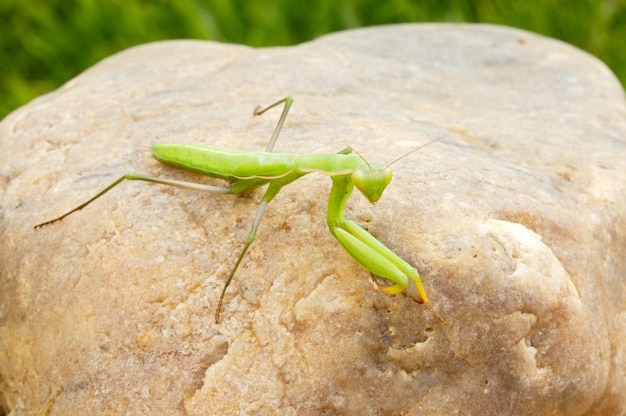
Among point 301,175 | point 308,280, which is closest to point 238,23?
point 301,175

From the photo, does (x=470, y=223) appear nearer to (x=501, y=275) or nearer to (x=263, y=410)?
(x=501, y=275)

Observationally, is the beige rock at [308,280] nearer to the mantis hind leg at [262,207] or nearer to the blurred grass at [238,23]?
the mantis hind leg at [262,207]

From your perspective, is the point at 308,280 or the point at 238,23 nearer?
the point at 308,280

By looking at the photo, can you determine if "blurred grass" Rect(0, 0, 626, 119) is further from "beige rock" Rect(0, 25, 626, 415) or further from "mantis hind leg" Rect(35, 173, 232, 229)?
"mantis hind leg" Rect(35, 173, 232, 229)

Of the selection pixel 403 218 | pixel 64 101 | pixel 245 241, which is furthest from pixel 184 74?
pixel 403 218

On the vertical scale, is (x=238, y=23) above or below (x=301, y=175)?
below

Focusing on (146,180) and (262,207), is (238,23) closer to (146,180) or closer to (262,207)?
(146,180)

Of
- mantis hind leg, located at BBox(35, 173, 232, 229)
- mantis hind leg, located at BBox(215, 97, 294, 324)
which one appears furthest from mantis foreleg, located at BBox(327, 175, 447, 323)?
mantis hind leg, located at BBox(35, 173, 232, 229)

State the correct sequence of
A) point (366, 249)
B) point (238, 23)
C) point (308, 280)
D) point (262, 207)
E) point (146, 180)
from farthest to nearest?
point (238, 23)
point (146, 180)
point (262, 207)
point (308, 280)
point (366, 249)
